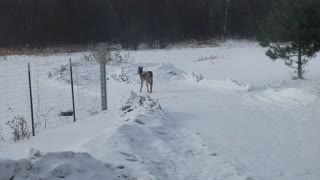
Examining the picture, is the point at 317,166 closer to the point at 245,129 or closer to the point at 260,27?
the point at 245,129

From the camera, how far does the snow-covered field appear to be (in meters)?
7.04

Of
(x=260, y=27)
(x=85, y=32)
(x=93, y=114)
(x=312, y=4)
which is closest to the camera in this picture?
(x=93, y=114)

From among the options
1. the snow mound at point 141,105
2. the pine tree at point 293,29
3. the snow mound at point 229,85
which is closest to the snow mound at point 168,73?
the snow mound at point 229,85

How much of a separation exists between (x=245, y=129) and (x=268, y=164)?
261 cm

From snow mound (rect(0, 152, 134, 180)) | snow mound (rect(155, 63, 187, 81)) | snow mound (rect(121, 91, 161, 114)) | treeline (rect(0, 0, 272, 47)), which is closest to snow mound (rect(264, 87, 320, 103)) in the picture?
snow mound (rect(121, 91, 161, 114))

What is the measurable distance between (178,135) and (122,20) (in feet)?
158

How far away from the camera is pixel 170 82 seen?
20625 mm

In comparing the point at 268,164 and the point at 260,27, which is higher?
the point at 260,27

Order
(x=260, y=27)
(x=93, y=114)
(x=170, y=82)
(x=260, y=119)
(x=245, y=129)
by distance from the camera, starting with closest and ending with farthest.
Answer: (x=245, y=129) → (x=260, y=119) → (x=93, y=114) → (x=260, y=27) → (x=170, y=82)

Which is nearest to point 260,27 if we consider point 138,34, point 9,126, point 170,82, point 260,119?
point 170,82

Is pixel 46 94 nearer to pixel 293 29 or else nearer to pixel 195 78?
pixel 195 78

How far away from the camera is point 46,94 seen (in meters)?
18.7

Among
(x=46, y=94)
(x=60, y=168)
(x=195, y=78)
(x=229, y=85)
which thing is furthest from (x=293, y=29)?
(x=60, y=168)

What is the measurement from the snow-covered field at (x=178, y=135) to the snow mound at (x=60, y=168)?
0.04 feet
